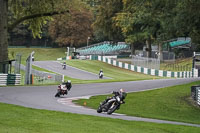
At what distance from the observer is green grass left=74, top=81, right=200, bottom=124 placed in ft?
76.8

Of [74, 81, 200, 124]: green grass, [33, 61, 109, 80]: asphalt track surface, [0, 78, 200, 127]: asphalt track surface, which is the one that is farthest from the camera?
[33, 61, 109, 80]: asphalt track surface

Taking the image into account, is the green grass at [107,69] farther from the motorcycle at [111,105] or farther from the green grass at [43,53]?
the motorcycle at [111,105]

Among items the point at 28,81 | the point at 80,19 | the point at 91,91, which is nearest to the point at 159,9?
the point at 91,91

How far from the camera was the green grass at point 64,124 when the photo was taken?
43.2 ft

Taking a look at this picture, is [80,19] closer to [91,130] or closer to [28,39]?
[28,39]

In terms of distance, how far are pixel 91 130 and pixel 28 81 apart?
23.5 metres

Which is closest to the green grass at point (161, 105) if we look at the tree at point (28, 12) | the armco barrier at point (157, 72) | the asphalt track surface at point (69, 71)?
the tree at point (28, 12)

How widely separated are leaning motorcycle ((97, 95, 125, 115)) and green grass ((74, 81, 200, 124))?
6.06 ft

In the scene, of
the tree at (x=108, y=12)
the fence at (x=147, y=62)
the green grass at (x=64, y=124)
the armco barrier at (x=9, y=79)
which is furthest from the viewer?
the tree at (x=108, y=12)

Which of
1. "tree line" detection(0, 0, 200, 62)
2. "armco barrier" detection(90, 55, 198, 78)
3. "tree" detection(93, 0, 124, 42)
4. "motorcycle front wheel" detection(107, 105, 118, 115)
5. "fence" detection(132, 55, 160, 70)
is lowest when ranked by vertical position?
"armco barrier" detection(90, 55, 198, 78)

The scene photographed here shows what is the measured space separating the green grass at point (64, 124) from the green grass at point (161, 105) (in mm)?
5196

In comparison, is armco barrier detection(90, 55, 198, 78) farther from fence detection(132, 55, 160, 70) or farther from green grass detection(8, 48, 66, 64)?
green grass detection(8, 48, 66, 64)

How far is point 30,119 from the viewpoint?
15.2m

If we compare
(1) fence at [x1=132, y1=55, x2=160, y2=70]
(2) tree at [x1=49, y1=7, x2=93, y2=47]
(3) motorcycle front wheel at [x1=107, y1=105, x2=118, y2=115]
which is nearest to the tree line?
(2) tree at [x1=49, y1=7, x2=93, y2=47]
